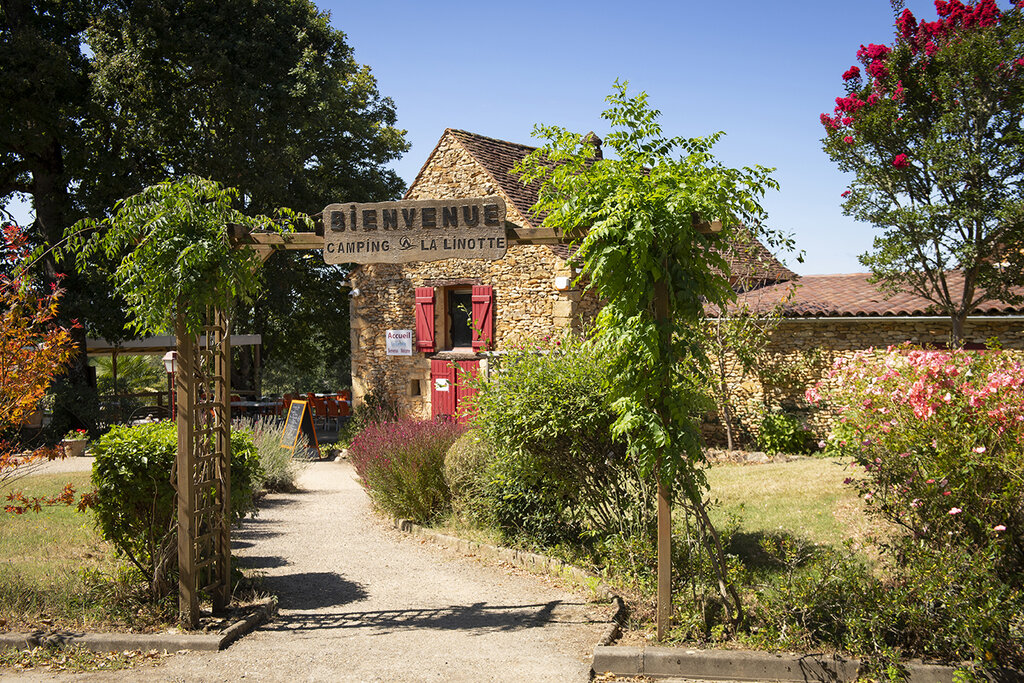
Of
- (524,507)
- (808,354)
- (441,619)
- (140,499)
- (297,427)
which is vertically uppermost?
(808,354)

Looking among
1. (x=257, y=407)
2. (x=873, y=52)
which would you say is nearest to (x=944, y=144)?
(x=873, y=52)

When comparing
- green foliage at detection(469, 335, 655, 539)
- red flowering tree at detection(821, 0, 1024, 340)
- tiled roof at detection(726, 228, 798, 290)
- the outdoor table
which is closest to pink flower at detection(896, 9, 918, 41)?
red flowering tree at detection(821, 0, 1024, 340)

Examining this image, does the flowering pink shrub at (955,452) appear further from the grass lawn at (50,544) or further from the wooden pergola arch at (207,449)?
the grass lawn at (50,544)

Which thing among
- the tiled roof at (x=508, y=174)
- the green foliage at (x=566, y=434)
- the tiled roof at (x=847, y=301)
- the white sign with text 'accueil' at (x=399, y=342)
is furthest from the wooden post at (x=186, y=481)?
the white sign with text 'accueil' at (x=399, y=342)

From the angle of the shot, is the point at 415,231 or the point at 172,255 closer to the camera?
the point at 172,255

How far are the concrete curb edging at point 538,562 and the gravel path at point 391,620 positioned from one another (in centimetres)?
10

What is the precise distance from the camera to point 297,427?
13.9 m

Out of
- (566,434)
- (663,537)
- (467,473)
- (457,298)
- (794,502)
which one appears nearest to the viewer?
(663,537)

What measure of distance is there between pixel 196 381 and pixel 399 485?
149 inches

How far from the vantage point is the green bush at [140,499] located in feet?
17.6

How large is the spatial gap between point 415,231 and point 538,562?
317cm

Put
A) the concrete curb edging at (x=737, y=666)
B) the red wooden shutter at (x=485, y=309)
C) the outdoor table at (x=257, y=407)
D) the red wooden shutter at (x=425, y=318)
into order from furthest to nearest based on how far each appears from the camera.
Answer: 1. the outdoor table at (x=257, y=407)
2. the red wooden shutter at (x=425, y=318)
3. the red wooden shutter at (x=485, y=309)
4. the concrete curb edging at (x=737, y=666)

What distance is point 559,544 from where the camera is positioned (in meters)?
7.05

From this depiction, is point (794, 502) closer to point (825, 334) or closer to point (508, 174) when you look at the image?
point (825, 334)
